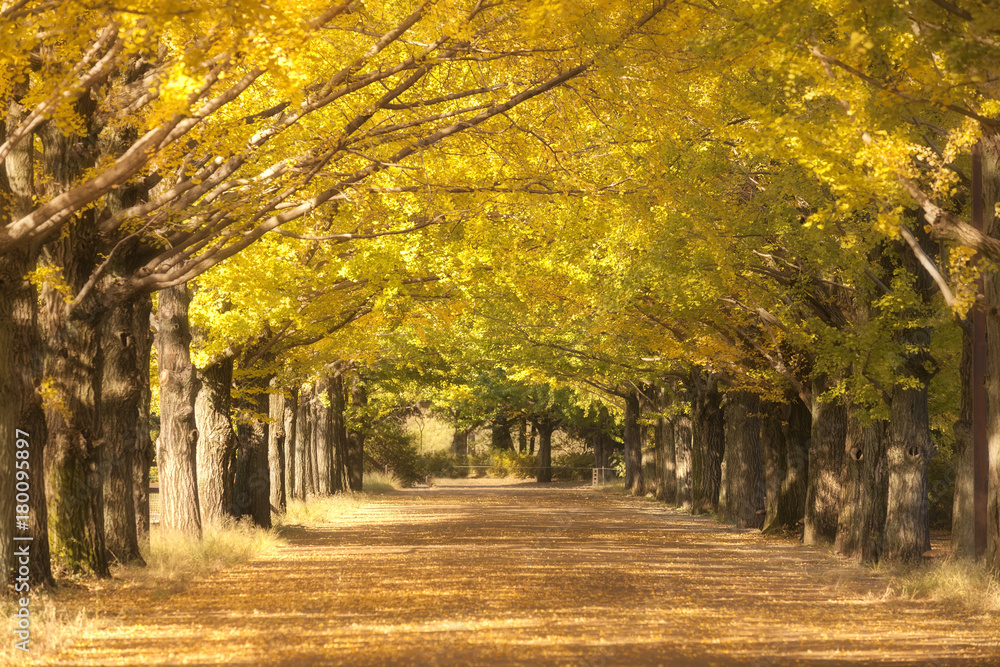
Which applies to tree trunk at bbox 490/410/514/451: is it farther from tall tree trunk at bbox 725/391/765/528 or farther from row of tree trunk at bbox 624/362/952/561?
tall tree trunk at bbox 725/391/765/528

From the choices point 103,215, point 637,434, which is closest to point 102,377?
point 103,215

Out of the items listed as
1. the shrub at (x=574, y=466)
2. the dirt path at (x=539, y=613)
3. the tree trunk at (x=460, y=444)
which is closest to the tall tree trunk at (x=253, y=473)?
the dirt path at (x=539, y=613)

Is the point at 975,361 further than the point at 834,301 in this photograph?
No

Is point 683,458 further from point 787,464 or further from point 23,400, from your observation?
point 23,400

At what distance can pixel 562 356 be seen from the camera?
37.8 m

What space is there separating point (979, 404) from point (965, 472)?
152 centimetres

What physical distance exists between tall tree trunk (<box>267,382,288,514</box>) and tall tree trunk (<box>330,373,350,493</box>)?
7504 mm

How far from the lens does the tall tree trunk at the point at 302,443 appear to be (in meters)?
36.4

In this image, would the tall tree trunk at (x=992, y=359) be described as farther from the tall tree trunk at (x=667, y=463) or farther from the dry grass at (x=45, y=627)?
the tall tree trunk at (x=667, y=463)

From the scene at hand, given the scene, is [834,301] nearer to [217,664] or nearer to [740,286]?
[740,286]

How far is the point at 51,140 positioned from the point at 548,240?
8.30 m

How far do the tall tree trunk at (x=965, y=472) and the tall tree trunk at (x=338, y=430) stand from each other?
25.1m

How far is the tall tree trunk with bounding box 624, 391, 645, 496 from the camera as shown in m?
47.4

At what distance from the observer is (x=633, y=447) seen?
49.3 metres
